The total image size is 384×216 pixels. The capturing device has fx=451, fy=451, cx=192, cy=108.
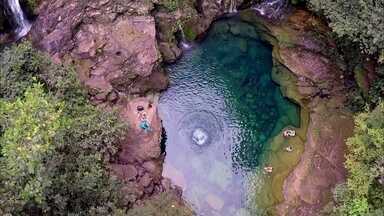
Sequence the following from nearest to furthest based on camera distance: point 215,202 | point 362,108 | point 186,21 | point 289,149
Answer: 1. point 215,202
2. point 289,149
3. point 362,108
4. point 186,21

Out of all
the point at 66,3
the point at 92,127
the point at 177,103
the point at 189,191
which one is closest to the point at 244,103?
the point at 177,103

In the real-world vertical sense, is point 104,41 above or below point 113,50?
above

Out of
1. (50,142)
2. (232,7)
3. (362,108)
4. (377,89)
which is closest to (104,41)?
(232,7)

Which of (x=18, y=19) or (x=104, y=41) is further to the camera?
(x=18, y=19)

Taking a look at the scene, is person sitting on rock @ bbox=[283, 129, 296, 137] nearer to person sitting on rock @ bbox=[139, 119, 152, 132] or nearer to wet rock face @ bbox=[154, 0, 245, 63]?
person sitting on rock @ bbox=[139, 119, 152, 132]

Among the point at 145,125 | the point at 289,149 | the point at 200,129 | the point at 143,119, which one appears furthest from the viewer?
the point at 200,129

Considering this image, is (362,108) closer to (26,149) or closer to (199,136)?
(199,136)

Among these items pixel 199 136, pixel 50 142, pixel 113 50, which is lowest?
pixel 199 136
